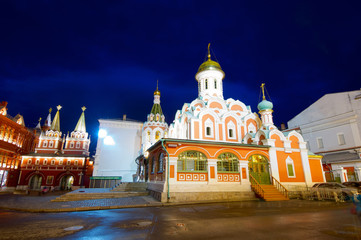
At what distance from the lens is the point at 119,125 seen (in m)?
33.9

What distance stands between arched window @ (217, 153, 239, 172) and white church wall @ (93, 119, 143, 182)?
20.9 meters

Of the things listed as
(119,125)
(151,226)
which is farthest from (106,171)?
(151,226)

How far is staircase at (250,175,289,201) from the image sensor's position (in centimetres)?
1411

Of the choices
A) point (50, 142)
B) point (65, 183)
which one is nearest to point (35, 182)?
point (65, 183)

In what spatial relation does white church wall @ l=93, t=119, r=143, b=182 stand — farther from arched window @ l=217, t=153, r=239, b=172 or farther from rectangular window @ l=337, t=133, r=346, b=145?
rectangular window @ l=337, t=133, r=346, b=145

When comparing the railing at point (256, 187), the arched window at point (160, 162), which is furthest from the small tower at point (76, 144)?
the railing at point (256, 187)

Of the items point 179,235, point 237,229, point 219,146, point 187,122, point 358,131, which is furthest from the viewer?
point 358,131

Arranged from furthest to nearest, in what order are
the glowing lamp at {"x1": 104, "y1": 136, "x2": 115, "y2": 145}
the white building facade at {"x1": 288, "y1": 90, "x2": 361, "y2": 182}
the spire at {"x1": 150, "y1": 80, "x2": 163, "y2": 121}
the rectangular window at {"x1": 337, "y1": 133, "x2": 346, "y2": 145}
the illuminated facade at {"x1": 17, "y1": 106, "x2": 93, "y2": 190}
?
the illuminated facade at {"x1": 17, "y1": 106, "x2": 93, "y2": 190}, the glowing lamp at {"x1": 104, "y1": 136, "x2": 115, "y2": 145}, the spire at {"x1": 150, "y1": 80, "x2": 163, "y2": 121}, the rectangular window at {"x1": 337, "y1": 133, "x2": 346, "y2": 145}, the white building facade at {"x1": 288, "y1": 90, "x2": 361, "y2": 182}

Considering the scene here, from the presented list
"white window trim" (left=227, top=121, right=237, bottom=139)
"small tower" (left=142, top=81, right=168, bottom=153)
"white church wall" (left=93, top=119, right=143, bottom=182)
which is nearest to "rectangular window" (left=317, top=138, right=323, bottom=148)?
"white window trim" (left=227, top=121, right=237, bottom=139)

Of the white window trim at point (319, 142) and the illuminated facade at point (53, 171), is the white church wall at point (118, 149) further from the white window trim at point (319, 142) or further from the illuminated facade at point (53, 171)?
the white window trim at point (319, 142)

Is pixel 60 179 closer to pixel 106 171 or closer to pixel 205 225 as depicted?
pixel 106 171

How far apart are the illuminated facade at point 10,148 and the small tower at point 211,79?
30.9 meters

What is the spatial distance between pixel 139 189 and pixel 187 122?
7962 mm

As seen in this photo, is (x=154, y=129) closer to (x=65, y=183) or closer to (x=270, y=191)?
(x=270, y=191)
